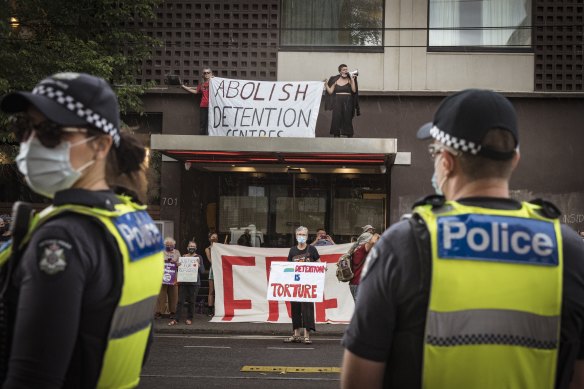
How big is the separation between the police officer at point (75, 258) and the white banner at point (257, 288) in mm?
13992

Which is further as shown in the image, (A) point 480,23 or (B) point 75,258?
(A) point 480,23

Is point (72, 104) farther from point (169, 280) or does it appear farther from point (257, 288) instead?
point (257, 288)

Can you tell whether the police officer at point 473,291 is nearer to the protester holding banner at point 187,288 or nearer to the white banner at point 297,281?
the white banner at point 297,281

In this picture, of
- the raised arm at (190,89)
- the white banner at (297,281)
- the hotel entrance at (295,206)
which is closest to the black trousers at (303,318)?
the white banner at (297,281)

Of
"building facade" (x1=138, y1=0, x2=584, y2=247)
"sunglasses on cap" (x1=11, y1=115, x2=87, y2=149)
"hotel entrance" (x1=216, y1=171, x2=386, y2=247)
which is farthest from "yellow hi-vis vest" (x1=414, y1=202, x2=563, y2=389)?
"hotel entrance" (x1=216, y1=171, x2=386, y2=247)

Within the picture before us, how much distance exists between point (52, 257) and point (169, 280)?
14.4m

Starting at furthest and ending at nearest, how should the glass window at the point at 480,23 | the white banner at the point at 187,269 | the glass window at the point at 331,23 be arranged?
the glass window at the point at 331,23 < the glass window at the point at 480,23 < the white banner at the point at 187,269

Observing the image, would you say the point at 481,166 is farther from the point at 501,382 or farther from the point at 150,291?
the point at 150,291

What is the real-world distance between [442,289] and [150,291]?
38.1 inches

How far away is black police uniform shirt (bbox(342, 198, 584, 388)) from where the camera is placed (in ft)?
7.76

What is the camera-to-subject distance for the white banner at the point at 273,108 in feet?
60.6

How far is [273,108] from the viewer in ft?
60.8

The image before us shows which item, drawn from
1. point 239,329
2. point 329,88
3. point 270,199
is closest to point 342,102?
point 329,88

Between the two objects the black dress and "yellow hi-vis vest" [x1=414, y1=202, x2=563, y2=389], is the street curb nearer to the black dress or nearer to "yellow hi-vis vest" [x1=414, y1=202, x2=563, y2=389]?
the black dress
